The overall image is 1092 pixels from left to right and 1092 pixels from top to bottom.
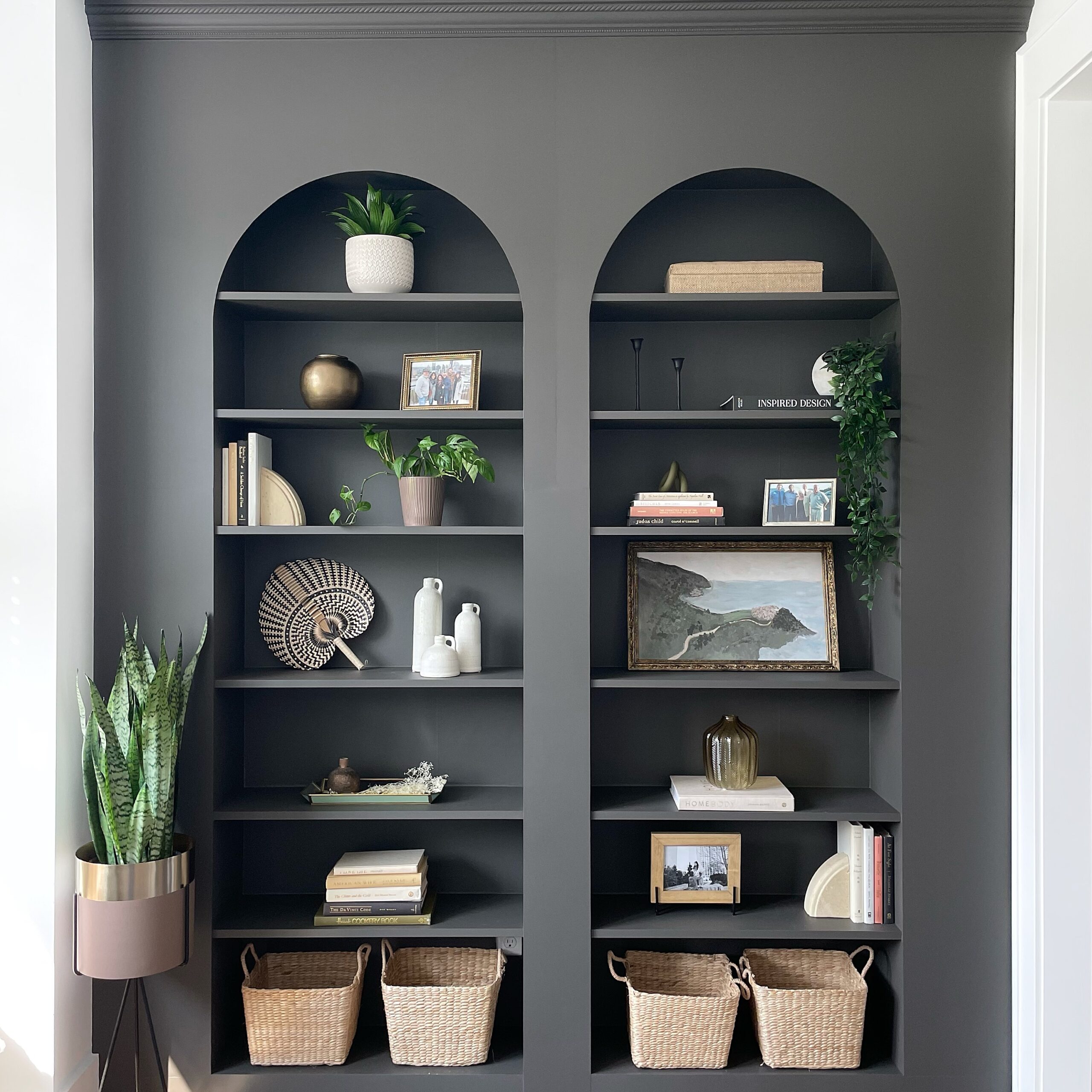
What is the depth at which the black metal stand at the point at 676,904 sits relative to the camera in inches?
95.9

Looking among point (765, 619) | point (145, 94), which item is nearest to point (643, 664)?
point (765, 619)

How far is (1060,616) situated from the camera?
7.21 feet

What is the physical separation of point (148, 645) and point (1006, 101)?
8.42 feet

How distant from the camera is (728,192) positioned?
2.62 m

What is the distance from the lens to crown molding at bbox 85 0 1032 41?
228 centimetres

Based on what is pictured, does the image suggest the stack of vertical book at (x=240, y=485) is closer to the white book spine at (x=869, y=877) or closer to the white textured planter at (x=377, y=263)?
the white textured planter at (x=377, y=263)

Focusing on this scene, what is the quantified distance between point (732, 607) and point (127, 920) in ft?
5.55

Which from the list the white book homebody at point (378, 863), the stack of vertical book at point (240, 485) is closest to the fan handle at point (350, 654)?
the stack of vertical book at point (240, 485)

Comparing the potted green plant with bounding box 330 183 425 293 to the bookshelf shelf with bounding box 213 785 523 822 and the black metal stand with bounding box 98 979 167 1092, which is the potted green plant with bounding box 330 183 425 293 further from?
the black metal stand with bounding box 98 979 167 1092

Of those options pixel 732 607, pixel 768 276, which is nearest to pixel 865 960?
pixel 732 607

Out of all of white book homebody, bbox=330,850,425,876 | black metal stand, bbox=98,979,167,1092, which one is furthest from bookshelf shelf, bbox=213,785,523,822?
black metal stand, bbox=98,979,167,1092

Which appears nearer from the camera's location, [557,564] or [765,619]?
[557,564]

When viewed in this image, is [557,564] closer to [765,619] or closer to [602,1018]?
[765,619]

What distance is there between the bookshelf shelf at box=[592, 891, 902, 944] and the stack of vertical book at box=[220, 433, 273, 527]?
140cm
